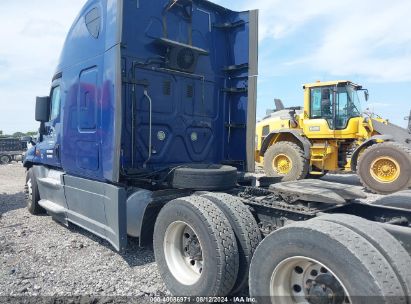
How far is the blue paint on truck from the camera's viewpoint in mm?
Answer: 4367

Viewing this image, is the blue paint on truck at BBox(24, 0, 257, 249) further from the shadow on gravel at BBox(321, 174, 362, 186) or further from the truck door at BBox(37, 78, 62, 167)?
the shadow on gravel at BBox(321, 174, 362, 186)

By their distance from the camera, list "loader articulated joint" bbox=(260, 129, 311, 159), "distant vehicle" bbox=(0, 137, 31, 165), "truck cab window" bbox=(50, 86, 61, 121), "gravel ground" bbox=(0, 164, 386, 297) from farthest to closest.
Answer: "distant vehicle" bbox=(0, 137, 31, 165) < "loader articulated joint" bbox=(260, 129, 311, 159) < "truck cab window" bbox=(50, 86, 61, 121) < "gravel ground" bbox=(0, 164, 386, 297)

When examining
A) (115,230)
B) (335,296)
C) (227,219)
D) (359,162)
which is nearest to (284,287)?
(335,296)

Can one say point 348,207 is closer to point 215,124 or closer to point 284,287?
point 284,287

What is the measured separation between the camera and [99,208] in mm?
4559

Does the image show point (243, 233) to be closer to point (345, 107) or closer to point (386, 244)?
point (386, 244)

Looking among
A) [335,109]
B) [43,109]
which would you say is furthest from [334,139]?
[43,109]

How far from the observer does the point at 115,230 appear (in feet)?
13.8

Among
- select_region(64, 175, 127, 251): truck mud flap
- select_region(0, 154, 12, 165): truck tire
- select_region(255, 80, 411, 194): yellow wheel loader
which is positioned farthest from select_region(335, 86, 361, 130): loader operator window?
select_region(0, 154, 12, 165): truck tire

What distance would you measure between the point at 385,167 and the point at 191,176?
24.3 ft

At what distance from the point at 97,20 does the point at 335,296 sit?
4272 millimetres

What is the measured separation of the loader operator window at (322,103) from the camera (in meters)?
11.0

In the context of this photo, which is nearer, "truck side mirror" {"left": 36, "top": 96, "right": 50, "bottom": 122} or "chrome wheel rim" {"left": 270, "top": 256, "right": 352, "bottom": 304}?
"chrome wheel rim" {"left": 270, "top": 256, "right": 352, "bottom": 304}

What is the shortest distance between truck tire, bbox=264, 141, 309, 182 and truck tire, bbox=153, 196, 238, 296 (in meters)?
7.27
